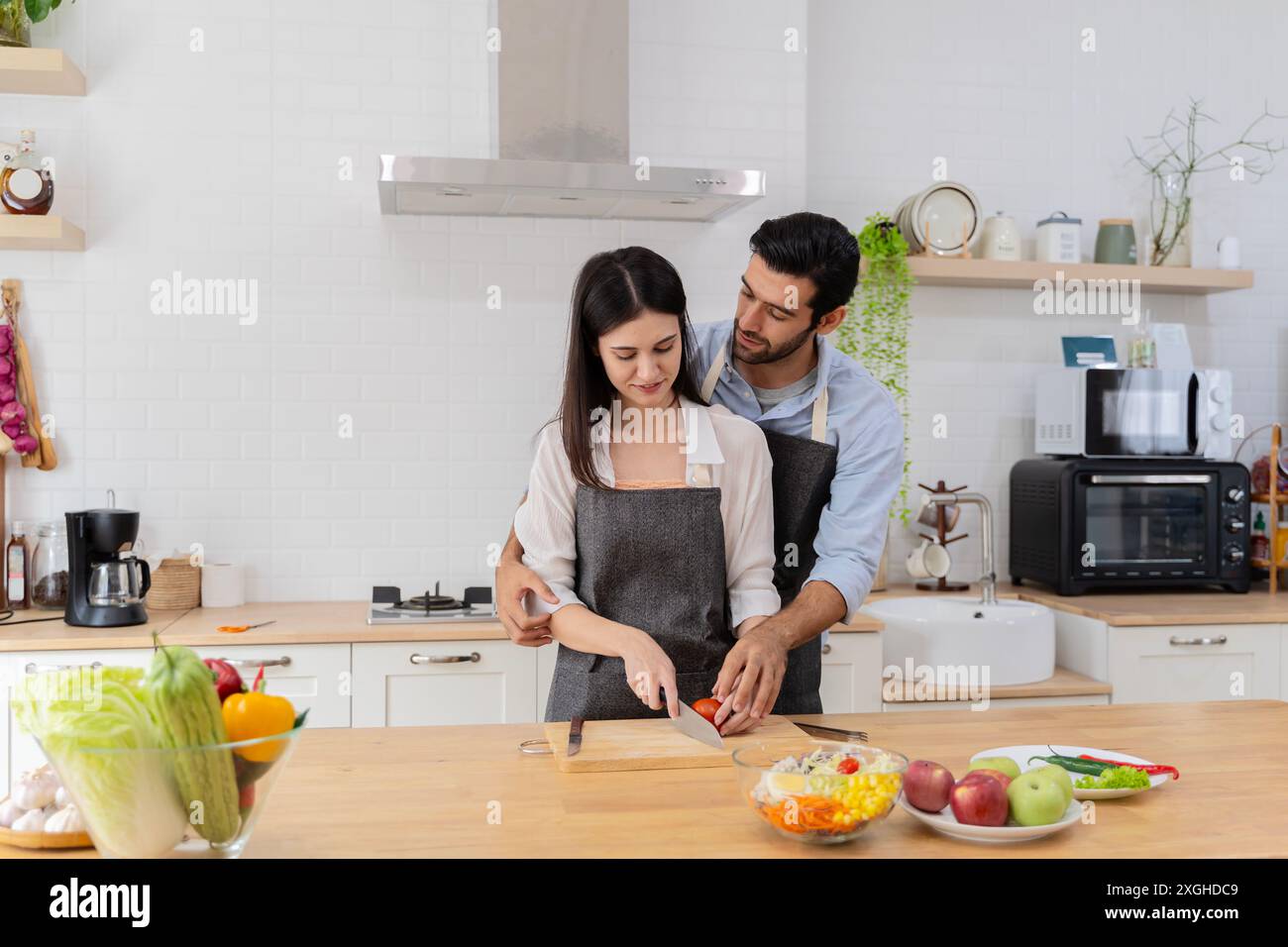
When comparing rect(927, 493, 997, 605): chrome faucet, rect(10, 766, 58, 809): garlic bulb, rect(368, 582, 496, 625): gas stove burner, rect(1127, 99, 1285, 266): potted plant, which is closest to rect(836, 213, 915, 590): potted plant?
rect(927, 493, 997, 605): chrome faucet

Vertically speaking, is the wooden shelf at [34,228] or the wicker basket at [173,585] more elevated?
the wooden shelf at [34,228]

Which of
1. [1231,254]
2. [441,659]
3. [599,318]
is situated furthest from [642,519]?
[1231,254]

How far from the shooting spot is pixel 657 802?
160 centimetres

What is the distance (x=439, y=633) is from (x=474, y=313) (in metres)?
1.12

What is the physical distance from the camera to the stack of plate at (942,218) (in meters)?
4.05

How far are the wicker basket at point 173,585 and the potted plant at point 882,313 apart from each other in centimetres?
218

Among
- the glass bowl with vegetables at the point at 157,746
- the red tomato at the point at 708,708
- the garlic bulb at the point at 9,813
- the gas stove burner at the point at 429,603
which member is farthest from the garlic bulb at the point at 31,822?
the gas stove burner at the point at 429,603

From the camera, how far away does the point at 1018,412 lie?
4.38 m

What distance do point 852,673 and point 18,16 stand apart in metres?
3.05

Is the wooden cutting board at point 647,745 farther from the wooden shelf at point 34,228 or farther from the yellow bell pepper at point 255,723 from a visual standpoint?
the wooden shelf at point 34,228

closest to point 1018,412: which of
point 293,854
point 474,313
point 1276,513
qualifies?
point 1276,513

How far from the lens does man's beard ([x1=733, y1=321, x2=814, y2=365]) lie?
2244 mm

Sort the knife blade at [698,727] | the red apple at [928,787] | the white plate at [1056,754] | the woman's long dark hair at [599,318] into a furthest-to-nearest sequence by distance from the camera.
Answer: the woman's long dark hair at [599,318], the knife blade at [698,727], the white plate at [1056,754], the red apple at [928,787]
